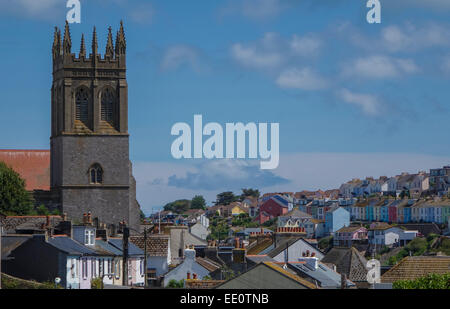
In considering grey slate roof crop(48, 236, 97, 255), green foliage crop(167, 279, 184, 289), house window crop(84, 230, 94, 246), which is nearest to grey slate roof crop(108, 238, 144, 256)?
house window crop(84, 230, 94, 246)

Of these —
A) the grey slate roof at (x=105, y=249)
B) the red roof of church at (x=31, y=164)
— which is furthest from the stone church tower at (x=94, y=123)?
the grey slate roof at (x=105, y=249)

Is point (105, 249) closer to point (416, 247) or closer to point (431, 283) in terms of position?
point (431, 283)

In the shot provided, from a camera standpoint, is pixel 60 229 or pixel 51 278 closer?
pixel 51 278

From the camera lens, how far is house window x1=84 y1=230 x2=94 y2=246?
5475 centimetres

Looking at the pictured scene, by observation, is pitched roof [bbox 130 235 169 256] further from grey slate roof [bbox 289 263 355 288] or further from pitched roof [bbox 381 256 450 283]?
pitched roof [bbox 381 256 450 283]

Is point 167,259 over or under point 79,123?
under

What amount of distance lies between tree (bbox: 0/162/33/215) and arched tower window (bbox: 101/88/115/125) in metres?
9.52

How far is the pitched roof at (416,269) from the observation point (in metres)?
52.8

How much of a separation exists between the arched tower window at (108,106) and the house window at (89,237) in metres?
52.7
